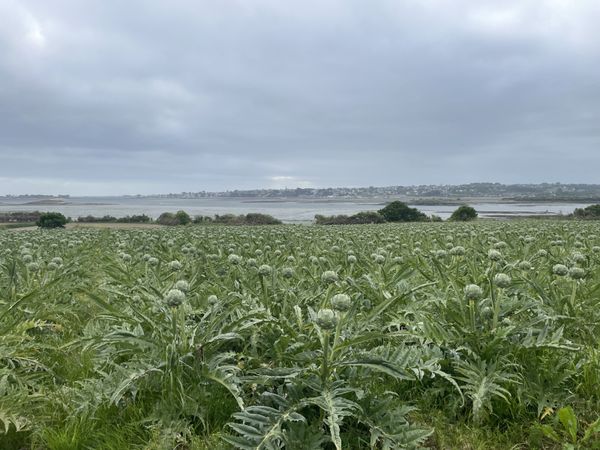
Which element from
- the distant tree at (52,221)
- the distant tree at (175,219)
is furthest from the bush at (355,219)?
the distant tree at (52,221)

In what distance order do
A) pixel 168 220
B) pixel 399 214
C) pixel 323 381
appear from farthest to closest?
1. pixel 399 214
2. pixel 168 220
3. pixel 323 381

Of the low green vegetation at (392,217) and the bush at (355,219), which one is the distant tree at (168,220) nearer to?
the low green vegetation at (392,217)

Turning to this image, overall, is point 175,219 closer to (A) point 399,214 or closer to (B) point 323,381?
(A) point 399,214

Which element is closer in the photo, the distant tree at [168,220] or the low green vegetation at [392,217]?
the low green vegetation at [392,217]

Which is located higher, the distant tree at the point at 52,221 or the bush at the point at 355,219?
the distant tree at the point at 52,221

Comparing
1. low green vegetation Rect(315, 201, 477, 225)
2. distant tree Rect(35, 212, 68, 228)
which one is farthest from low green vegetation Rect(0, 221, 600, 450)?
distant tree Rect(35, 212, 68, 228)

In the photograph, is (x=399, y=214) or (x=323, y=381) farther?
(x=399, y=214)

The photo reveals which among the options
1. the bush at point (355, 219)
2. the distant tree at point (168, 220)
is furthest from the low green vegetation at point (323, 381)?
the distant tree at point (168, 220)

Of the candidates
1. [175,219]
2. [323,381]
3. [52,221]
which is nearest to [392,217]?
[175,219]

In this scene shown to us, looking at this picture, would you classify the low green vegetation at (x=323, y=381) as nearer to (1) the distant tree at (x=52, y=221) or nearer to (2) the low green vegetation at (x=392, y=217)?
(2) the low green vegetation at (x=392, y=217)

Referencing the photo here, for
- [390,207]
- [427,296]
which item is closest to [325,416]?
[427,296]

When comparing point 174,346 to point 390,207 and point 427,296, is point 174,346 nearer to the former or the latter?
point 427,296

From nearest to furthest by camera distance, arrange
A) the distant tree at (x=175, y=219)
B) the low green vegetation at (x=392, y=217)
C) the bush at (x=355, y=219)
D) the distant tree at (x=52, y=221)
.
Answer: the low green vegetation at (x=392, y=217) < the bush at (x=355, y=219) < the distant tree at (x=52, y=221) < the distant tree at (x=175, y=219)

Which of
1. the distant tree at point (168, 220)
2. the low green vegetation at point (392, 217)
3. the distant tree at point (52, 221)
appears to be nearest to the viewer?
the low green vegetation at point (392, 217)
